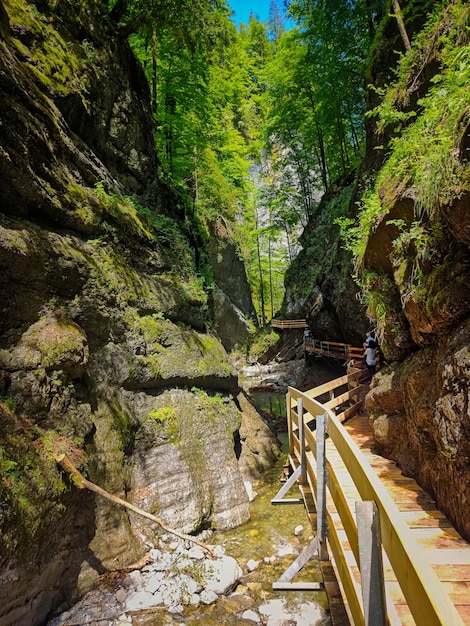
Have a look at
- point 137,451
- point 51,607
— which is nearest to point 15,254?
point 137,451

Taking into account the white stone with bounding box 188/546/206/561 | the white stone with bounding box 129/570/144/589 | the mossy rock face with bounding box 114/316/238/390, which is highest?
the mossy rock face with bounding box 114/316/238/390

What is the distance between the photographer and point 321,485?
11.9 ft

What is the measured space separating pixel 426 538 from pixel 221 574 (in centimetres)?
383

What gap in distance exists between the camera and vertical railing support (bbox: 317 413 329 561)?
3625 millimetres

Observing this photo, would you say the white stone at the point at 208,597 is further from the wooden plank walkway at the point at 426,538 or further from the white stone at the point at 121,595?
the wooden plank walkway at the point at 426,538

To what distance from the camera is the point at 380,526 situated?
171 cm

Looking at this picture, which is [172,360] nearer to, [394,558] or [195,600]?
[195,600]

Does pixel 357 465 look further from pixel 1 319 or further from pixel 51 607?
pixel 1 319

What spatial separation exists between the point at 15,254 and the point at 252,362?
26.5m

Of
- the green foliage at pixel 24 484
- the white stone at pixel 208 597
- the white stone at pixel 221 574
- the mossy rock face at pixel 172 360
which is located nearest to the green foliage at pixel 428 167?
the mossy rock face at pixel 172 360

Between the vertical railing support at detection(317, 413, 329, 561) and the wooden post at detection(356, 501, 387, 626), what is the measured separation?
74.0 inches

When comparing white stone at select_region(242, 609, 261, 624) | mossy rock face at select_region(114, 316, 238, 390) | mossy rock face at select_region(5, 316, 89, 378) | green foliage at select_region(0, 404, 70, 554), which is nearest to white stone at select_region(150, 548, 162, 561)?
white stone at select_region(242, 609, 261, 624)

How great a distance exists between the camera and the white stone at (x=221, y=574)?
554cm

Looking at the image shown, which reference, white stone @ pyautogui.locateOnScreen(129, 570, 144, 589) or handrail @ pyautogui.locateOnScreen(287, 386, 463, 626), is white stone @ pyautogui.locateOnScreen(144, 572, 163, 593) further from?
handrail @ pyautogui.locateOnScreen(287, 386, 463, 626)
